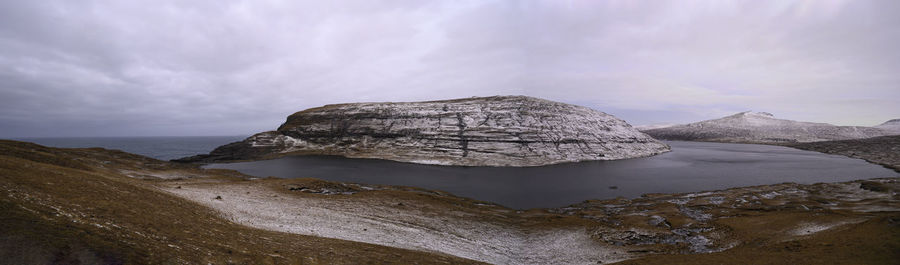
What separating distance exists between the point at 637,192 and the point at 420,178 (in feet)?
73.9

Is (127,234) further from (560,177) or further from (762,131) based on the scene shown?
(762,131)

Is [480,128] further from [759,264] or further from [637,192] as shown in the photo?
[759,264]

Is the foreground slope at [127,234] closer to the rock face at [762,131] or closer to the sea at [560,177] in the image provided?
the sea at [560,177]

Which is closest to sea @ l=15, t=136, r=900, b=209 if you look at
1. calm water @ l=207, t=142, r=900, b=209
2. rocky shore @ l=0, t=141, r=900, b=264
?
calm water @ l=207, t=142, r=900, b=209

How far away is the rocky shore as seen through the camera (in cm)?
679

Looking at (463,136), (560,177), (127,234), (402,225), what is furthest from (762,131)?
(127,234)

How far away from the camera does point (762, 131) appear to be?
4958 inches

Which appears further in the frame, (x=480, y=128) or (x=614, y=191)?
(x=480, y=128)

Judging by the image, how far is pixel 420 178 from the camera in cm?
3644

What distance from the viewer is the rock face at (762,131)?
11006 centimetres

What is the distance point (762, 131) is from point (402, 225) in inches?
6805

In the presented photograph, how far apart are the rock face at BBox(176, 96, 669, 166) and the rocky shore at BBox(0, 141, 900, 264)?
28171 mm

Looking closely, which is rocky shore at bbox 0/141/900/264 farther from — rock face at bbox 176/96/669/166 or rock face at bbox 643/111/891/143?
rock face at bbox 643/111/891/143

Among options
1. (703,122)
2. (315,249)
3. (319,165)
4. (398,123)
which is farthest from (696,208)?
(703,122)
